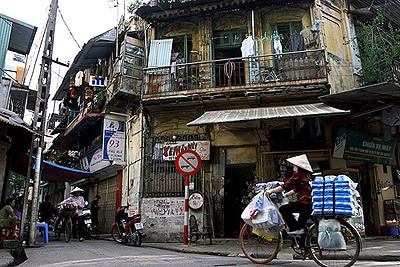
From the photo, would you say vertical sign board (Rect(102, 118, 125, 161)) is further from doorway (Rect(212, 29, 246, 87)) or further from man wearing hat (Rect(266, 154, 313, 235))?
man wearing hat (Rect(266, 154, 313, 235))

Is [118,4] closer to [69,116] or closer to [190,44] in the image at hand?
Result: [190,44]

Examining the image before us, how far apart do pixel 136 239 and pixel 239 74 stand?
241 inches

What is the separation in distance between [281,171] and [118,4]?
34.7ft

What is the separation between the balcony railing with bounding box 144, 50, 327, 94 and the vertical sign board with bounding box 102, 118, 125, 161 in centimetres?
303

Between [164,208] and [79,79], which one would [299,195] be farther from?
[79,79]

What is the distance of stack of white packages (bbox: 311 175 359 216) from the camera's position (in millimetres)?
4762

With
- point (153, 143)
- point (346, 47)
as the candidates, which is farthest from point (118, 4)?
point (346, 47)

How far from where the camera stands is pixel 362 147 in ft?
37.8

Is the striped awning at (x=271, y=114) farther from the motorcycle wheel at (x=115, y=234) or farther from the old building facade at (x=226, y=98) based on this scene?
the motorcycle wheel at (x=115, y=234)

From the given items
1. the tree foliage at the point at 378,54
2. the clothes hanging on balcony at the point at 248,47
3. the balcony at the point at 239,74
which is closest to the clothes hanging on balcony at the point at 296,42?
the balcony at the point at 239,74

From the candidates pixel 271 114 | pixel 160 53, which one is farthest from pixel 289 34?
pixel 160 53

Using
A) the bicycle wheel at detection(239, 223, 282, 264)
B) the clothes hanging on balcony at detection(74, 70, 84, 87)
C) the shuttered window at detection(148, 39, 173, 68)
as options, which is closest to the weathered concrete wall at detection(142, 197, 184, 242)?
the shuttered window at detection(148, 39, 173, 68)

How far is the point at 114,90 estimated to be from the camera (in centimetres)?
1370

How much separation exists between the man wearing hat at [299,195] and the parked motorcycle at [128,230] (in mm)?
5708
